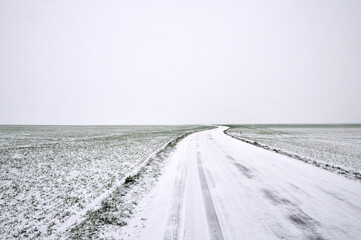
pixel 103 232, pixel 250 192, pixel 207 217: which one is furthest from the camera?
pixel 250 192

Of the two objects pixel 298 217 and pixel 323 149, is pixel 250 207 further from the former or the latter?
pixel 323 149

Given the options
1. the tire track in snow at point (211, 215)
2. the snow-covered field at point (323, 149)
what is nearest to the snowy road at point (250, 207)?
the tire track in snow at point (211, 215)

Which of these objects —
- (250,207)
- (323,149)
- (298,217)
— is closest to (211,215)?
(250,207)

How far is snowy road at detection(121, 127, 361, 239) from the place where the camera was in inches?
155

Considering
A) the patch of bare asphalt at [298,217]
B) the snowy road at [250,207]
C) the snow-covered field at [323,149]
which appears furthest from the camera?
the snow-covered field at [323,149]

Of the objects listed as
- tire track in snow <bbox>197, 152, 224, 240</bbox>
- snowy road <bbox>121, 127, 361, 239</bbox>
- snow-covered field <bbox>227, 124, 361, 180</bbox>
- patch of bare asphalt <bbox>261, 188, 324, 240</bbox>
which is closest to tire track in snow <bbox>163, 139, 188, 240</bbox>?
snowy road <bbox>121, 127, 361, 239</bbox>

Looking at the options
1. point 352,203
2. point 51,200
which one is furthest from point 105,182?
point 352,203

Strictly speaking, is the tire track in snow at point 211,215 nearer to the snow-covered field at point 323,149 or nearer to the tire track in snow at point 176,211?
the tire track in snow at point 176,211

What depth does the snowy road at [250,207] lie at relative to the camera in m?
3.95

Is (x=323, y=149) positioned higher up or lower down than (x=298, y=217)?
lower down

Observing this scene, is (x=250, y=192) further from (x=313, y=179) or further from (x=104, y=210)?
(x=104, y=210)

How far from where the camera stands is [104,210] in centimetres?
525

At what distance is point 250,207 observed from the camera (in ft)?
16.9

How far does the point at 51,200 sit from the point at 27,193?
62.3 inches
